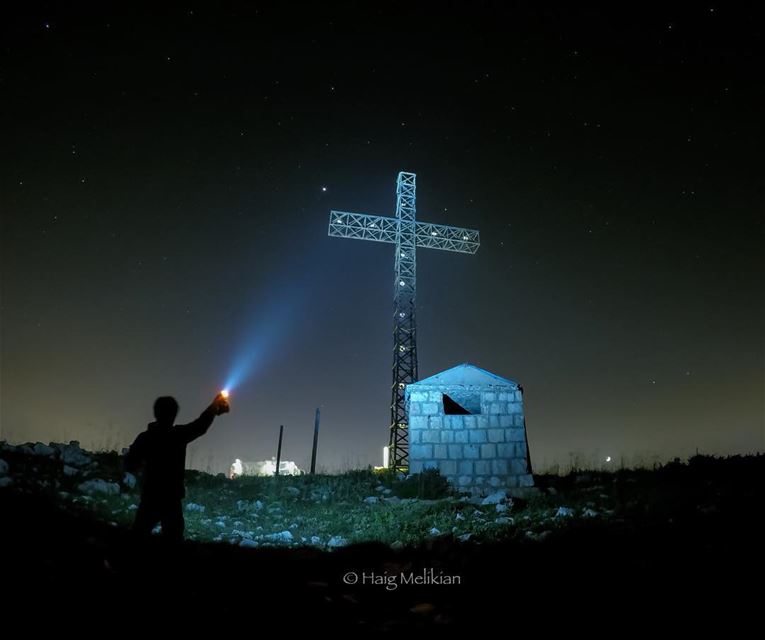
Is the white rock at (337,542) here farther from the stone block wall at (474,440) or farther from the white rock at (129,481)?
the stone block wall at (474,440)

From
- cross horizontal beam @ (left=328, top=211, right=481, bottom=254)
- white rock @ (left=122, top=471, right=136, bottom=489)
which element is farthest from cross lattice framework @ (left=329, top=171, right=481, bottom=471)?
white rock @ (left=122, top=471, right=136, bottom=489)

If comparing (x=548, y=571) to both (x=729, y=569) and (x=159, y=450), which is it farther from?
(x=159, y=450)

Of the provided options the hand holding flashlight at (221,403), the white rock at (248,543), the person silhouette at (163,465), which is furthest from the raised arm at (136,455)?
the white rock at (248,543)

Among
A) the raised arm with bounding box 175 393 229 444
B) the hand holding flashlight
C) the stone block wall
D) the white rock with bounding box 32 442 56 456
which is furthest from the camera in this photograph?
the stone block wall

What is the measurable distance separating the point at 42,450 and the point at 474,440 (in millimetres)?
12233

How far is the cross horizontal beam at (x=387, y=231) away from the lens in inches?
1085

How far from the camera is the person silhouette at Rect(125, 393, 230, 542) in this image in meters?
4.67

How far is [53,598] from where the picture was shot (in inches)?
134

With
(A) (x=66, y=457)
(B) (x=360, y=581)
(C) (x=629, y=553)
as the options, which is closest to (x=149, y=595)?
(B) (x=360, y=581)

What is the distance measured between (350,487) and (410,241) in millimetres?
15564

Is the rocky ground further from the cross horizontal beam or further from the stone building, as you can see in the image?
the cross horizontal beam

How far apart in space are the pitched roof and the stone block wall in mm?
212

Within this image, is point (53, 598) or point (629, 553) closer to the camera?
point (53, 598)

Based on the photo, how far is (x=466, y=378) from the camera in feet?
55.5
